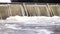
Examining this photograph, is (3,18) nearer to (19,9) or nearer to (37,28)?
(19,9)

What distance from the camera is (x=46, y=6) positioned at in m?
7.15

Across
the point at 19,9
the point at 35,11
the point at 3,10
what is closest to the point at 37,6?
the point at 35,11

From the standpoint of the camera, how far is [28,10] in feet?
22.1

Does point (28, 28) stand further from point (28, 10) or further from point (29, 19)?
point (28, 10)

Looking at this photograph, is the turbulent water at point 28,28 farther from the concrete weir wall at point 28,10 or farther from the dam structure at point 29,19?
the concrete weir wall at point 28,10

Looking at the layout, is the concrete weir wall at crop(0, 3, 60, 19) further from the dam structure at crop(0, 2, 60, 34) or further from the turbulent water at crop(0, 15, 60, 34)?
the turbulent water at crop(0, 15, 60, 34)

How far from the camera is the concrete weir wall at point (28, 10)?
21.3 feet

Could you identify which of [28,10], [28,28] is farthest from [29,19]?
[28,28]

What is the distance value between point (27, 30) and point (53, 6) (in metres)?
3.10

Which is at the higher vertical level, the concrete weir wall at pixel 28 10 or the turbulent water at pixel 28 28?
the concrete weir wall at pixel 28 10

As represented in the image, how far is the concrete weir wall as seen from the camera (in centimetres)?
649

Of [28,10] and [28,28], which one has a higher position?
[28,10]

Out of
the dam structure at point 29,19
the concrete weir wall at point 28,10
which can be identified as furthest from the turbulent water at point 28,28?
the concrete weir wall at point 28,10

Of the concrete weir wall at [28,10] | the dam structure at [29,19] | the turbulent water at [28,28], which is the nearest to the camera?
the turbulent water at [28,28]
